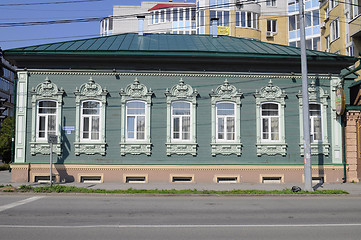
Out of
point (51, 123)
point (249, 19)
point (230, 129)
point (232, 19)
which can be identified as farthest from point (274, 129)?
point (249, 19)

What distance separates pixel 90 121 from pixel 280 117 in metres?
10.1

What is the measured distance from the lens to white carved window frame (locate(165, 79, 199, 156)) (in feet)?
61.2

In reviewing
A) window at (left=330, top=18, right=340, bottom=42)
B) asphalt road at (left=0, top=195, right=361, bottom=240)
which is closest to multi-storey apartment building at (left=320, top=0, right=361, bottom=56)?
window at (left=330, top=18, right=340, bottom=42)

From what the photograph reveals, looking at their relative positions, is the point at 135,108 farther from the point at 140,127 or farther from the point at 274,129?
the point at 274,129

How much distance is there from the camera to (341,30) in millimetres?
35719

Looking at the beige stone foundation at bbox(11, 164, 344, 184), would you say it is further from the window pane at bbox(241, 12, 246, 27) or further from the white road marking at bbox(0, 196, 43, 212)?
the window pane at bbox(241, 12, 246, 27)

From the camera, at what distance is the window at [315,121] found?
19.6 m

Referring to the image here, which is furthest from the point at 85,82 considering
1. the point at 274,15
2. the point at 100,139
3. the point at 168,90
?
the point at 274,15

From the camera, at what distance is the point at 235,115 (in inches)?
755

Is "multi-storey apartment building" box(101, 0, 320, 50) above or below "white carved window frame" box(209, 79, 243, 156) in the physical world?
above

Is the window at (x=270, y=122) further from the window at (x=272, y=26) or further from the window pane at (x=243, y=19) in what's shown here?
the window at (x=272, y=26)

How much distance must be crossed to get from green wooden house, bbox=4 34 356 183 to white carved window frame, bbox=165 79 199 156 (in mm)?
53

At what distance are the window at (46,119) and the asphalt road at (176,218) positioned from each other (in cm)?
511

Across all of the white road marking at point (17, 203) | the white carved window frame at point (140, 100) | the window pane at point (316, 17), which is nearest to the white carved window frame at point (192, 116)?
the white carved window frame at point (140, 100)
